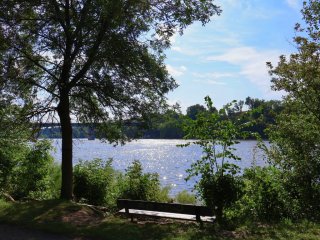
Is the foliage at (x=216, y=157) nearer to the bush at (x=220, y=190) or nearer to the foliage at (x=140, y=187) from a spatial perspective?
the bush at (x=220, y=190)

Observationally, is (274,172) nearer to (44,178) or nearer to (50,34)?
(50,34)

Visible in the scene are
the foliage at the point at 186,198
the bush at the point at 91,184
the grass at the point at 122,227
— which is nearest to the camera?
the grass at the point at 122,227

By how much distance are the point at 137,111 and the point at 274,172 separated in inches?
179

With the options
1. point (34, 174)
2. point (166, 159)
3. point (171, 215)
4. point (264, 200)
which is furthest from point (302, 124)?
point (166, 159)

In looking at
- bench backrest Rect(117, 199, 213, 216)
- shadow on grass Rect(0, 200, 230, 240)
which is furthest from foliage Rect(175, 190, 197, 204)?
bench backrest Rect(117, 199, 213, 216)

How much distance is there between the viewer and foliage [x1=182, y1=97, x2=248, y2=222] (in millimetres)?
8750

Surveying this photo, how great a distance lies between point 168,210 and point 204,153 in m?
1.65

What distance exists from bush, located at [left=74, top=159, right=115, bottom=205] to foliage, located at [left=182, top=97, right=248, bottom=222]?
649 centimetres

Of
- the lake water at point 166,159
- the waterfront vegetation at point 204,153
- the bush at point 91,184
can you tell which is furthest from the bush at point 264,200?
the bush at point 91,184

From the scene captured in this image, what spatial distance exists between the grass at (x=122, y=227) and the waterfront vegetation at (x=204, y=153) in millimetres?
22

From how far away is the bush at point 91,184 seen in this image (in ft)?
47.7

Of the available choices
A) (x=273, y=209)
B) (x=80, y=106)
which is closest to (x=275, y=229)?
(x=273, y=209)

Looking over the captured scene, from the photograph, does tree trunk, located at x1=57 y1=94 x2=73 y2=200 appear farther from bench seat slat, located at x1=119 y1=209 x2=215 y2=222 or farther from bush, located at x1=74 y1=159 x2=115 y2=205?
bench seat slat, located at x1=119 y1=209 x2=215 y2=222

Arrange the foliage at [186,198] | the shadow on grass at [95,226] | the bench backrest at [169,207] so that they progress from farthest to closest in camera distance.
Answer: the foliage at [186,198] < the bench backrest at [169,207] < the shadow on grass at [95,226]
